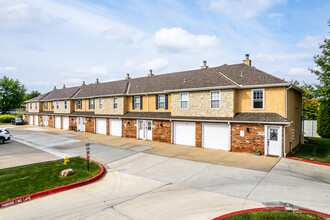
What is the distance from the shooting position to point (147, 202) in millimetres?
7352

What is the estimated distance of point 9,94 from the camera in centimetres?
5412

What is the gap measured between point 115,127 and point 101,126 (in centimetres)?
294

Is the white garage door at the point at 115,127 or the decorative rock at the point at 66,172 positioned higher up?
the white garage door at the point at 115,127

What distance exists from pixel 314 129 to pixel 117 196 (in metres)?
26.1

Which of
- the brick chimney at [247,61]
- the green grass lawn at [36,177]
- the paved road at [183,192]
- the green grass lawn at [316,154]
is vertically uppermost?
the brick chimney at [247,61]

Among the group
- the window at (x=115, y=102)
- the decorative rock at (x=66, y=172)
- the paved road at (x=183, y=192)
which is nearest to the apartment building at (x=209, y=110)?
the window at (x=115, y=102)

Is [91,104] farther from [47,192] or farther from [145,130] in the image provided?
[47,192]

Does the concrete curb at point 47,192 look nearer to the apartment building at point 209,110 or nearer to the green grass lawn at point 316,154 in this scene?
the apartment building at point 209,110

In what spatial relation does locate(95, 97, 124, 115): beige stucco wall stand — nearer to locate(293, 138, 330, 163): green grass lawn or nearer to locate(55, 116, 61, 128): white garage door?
locate(55, 116, 61, 128): white garage door

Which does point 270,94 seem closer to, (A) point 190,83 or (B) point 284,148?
(B) point 284,148

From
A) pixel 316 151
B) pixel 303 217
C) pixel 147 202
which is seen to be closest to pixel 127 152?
pixel 147 202

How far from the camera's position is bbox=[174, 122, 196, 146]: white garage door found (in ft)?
58.2

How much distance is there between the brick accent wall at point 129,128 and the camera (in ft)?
72.6

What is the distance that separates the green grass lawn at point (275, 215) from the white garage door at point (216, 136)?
9.57m
